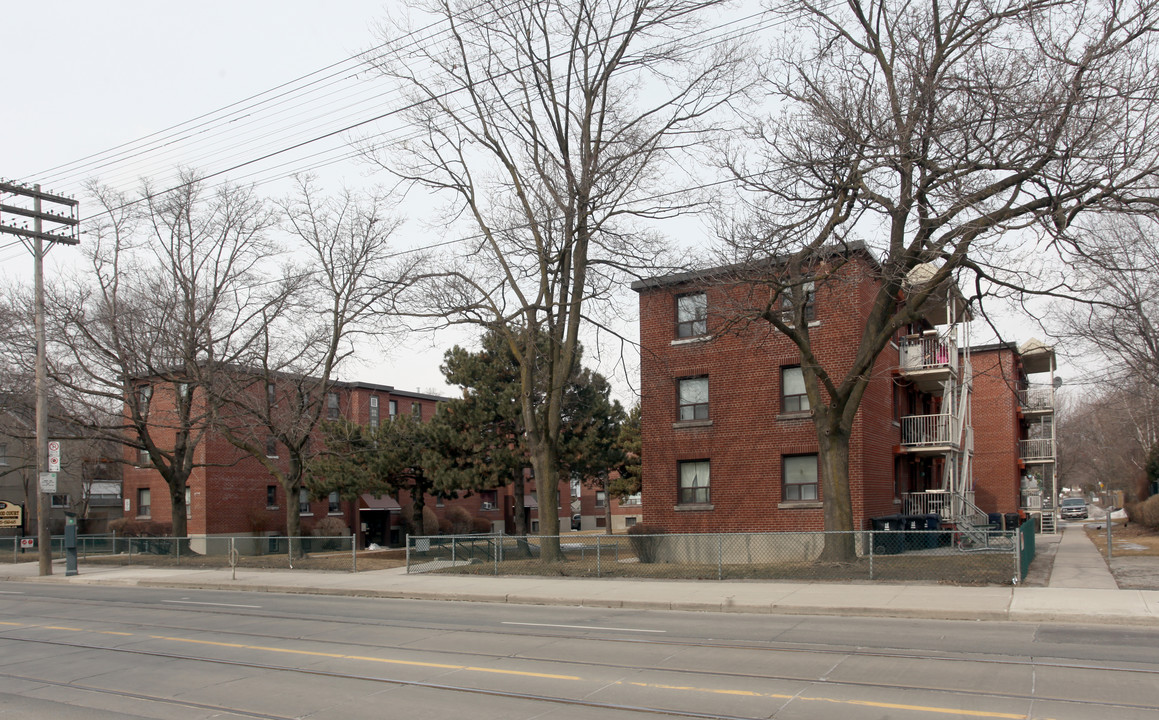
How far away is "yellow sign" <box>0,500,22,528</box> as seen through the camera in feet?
106

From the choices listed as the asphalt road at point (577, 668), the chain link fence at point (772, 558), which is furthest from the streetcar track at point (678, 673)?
the chain link fence at point (772, 558)

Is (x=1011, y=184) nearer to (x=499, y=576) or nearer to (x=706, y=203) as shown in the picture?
(x=706, y=203)

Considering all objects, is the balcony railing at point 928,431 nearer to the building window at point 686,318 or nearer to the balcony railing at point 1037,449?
the building window at point 686,318

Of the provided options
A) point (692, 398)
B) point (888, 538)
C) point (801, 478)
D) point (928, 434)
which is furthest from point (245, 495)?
point (888, 538)

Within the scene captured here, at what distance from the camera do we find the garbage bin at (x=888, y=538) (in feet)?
81.1

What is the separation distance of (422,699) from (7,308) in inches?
1241

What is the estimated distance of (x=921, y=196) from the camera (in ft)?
61.7

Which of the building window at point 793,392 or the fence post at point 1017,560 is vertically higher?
the building window at point 793,392

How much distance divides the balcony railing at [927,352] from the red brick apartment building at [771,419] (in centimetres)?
Result: 5

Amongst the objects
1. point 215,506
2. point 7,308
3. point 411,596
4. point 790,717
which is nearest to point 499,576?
point 411,596

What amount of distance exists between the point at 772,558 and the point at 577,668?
17.4 m

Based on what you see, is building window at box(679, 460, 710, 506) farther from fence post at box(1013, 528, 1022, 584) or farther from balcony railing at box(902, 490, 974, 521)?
fence post at box(1013, 528, 1022, 584)

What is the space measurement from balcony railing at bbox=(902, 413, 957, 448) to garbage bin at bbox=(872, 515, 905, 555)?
179 inches

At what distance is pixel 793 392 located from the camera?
29.3m
